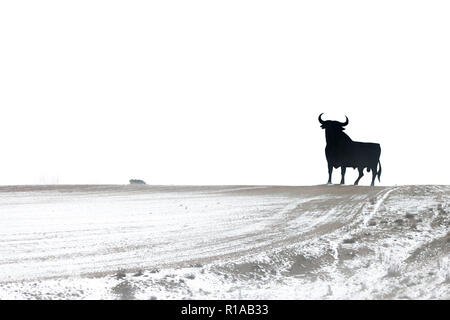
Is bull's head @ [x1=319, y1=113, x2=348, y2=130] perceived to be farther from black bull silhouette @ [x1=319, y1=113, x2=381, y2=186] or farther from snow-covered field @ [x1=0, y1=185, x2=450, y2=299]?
snow-covered field @ [x1=0, y1=185, x2=450, y2=299]

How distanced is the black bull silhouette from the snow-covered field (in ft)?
Answer: 19.0

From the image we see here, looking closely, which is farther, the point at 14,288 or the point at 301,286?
the point at 301,286

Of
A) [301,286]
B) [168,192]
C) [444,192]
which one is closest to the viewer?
[301,286]

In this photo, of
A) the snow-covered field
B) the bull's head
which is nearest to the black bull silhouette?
the bull's head

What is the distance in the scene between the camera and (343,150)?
28.4 meters

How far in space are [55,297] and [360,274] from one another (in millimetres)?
5292

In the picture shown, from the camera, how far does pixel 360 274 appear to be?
1102cm

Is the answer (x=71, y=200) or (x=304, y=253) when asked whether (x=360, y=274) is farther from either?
(x=71, y=200)

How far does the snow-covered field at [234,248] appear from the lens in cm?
992

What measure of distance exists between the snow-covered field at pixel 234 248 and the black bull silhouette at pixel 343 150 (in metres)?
5.80
